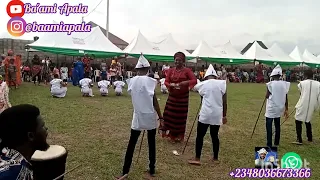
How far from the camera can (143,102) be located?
5.06 metres

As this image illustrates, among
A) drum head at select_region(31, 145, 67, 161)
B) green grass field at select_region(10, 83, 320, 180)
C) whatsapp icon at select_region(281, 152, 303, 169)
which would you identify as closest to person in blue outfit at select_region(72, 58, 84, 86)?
green grass field at select_region(10, 83, 320, 180)

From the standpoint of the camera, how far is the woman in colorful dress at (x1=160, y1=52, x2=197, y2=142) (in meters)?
6.81

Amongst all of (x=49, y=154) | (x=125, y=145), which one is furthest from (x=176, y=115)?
(x=49, y=154)

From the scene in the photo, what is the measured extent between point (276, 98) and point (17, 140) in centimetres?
571

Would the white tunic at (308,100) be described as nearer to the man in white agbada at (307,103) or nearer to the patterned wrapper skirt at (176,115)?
the man in white agbada at (307,103)

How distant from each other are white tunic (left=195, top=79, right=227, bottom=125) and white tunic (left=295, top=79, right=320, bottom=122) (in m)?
2.64

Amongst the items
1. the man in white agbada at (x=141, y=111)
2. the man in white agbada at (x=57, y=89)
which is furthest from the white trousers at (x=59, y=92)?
the man in white agbada at (x=141, y=111)

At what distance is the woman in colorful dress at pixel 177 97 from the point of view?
22.4ft

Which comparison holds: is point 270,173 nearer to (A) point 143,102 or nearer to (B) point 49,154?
(A) point 143,102

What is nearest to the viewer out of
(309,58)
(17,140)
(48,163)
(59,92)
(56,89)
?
(17,140)

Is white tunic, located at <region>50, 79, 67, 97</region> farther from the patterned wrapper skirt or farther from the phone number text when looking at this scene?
the phone number text

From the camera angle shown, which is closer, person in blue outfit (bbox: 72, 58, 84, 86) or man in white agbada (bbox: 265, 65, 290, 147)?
man in white agbada (bbox: 265, 65, 290, 147)

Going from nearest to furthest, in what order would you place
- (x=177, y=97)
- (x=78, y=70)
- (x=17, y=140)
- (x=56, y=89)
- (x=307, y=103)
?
(x=17, y=140) → (x=177, y=97) → (x=307, y=103) → (x=56, y=89) → (x=78, y=70)

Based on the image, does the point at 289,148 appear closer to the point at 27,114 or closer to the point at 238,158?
the point at 238,158
